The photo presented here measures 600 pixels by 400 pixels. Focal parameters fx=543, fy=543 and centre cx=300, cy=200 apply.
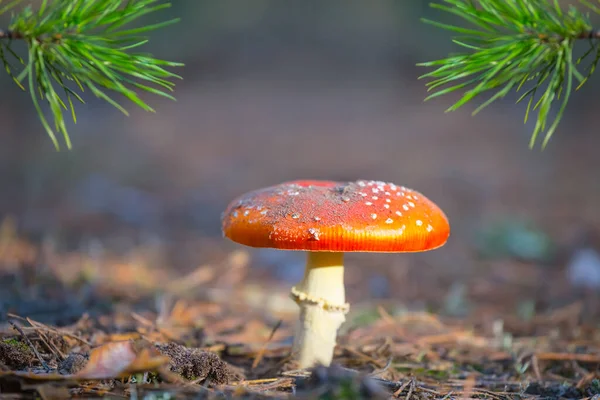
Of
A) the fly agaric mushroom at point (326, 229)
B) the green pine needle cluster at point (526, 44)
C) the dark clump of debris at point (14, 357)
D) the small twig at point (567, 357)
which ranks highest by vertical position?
the green pine needle cluster at point (526, 44)

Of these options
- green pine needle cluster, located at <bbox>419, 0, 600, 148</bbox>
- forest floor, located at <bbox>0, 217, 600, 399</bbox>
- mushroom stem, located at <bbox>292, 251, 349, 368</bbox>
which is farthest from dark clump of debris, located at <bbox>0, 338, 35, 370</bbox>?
green pine needle cluster, located at <bbox>419, 0, 600, 148</bbox>

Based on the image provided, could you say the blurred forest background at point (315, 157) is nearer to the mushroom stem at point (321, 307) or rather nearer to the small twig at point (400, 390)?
the mushroom stem at point (321, 307)

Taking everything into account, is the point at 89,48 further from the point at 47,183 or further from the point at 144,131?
the point at 144,131

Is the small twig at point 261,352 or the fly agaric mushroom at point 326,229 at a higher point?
the fly agaric mushroom at point 326,229

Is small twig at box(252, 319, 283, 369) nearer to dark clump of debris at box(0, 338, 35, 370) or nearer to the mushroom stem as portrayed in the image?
the mushroom stem

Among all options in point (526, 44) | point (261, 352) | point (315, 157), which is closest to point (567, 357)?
point (261, 352)

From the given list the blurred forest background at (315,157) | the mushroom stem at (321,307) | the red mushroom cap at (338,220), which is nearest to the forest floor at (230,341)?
the mushroom stem at (321,307)

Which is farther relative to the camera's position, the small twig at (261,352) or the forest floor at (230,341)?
the small twig at (261,352)
